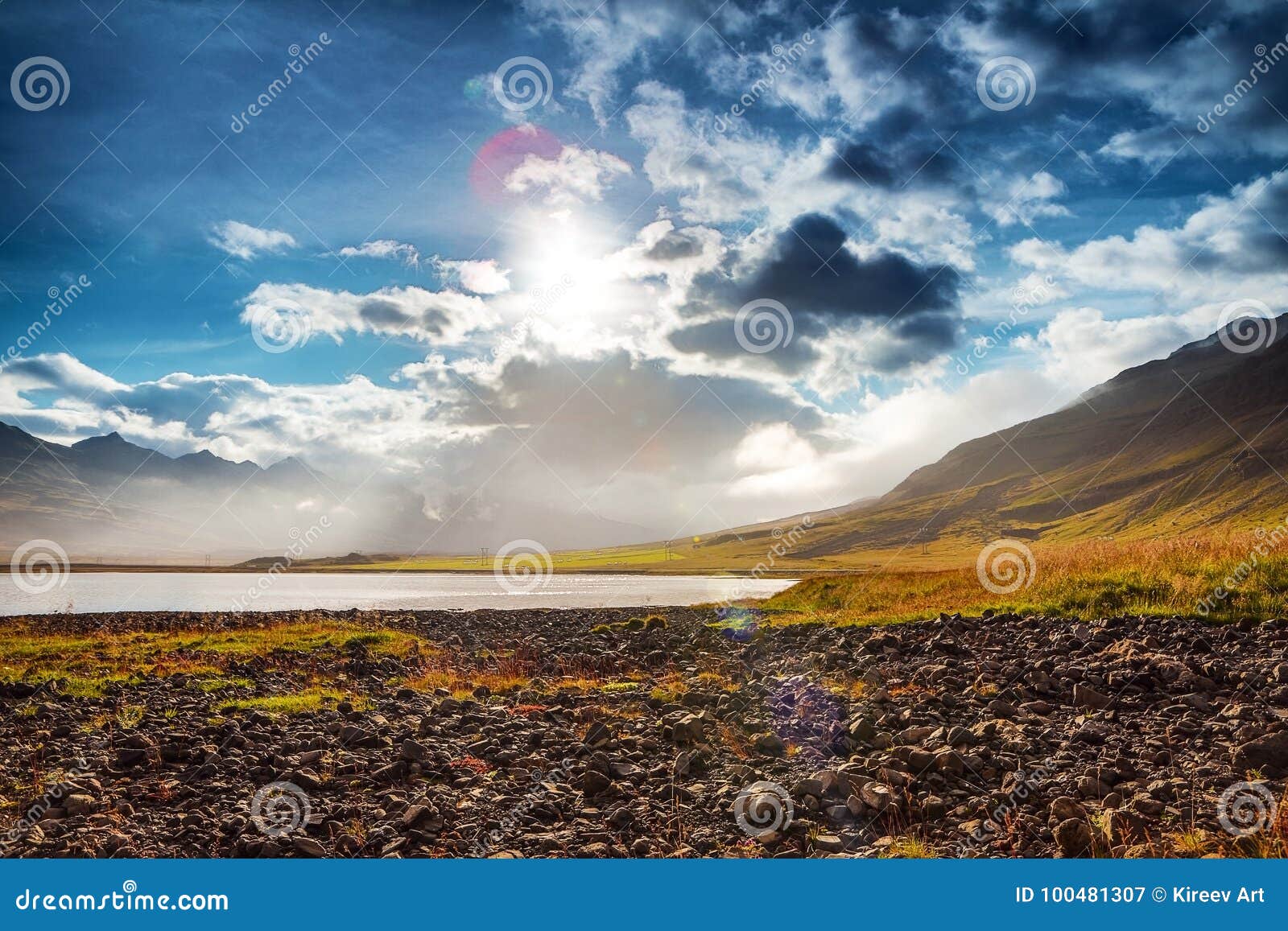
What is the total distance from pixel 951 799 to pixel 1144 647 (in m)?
10.7

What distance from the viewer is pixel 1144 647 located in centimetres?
1711

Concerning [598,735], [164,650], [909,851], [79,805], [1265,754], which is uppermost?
[164,650]

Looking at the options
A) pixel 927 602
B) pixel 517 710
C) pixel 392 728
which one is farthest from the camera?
pixel 927 602

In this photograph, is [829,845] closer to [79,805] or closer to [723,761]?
[723,761]

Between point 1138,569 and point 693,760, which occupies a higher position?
point 1138,569

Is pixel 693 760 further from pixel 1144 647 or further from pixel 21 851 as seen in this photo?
pixel 1144 647

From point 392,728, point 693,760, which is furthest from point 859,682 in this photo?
point 392,728

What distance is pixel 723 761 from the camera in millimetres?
12047

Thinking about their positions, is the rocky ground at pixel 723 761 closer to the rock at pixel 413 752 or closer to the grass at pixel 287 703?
the rock at pixel 413 752

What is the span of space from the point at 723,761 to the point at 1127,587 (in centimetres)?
1911

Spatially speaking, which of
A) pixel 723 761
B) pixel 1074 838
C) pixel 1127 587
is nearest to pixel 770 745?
pixel 723 761

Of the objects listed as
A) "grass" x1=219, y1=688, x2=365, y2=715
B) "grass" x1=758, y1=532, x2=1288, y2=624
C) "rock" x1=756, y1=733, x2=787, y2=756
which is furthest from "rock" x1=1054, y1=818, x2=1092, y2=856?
"grass" x1=758, y1=532, x2=1288, y2=624

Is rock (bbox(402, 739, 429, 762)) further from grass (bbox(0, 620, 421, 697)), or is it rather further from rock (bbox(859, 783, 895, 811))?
grass (bbox(0, 620, 421, 697))

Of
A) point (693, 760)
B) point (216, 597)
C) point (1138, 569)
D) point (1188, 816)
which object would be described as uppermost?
point (216, 597)
